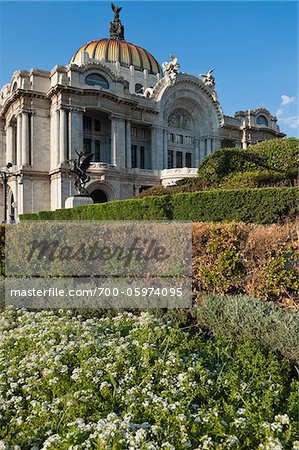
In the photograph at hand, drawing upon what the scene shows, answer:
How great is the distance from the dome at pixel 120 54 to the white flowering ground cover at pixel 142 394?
49882 millimetres

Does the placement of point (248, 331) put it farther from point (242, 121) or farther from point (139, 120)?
point (242, 121)

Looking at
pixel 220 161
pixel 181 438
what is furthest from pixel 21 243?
pixel 220 161

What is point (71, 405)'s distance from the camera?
3.48 metres

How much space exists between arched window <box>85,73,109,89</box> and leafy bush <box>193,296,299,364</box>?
33.8 m

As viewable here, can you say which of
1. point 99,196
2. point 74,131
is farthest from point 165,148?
point 74,131

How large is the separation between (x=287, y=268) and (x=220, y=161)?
13898 mm

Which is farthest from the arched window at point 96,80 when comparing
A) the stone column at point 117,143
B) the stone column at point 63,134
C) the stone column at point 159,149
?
the stone column at point 159,149

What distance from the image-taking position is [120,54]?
1977 inches

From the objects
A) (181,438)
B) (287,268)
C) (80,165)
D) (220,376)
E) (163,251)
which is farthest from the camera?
(80,165)

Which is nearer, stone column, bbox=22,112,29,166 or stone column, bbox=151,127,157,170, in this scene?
stone column, bbox=22,112,29,166

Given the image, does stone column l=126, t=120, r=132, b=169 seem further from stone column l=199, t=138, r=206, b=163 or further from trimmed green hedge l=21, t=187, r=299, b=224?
trimmed green hedge l=21, t=187, r=299, b=224

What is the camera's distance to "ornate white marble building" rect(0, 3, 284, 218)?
33.9 meters

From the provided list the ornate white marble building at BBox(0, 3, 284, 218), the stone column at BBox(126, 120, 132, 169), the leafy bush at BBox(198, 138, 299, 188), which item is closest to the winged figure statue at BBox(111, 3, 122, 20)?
the ornate white marble building at BBox(0, 3, 284, 218)

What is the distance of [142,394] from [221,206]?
323 inches
